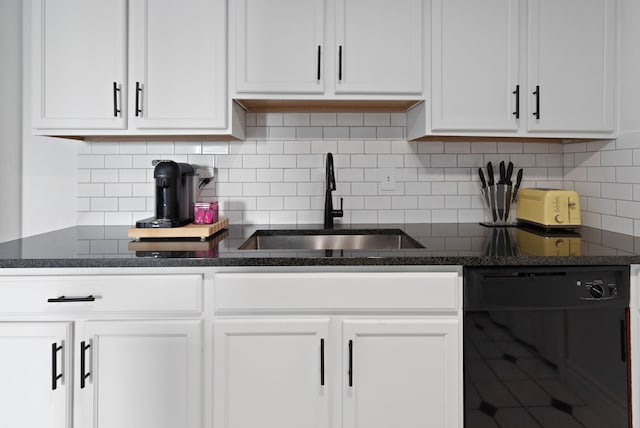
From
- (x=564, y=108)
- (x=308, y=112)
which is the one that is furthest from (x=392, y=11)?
(x=564, y=108)

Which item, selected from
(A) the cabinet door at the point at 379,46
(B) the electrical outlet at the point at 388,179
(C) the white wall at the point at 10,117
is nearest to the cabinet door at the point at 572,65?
(A) the cabinet door at the point at 379,46

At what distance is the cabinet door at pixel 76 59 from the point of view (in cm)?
180

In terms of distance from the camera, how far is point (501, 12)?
6.13 ft

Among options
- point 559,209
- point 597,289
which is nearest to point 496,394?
point 597,289

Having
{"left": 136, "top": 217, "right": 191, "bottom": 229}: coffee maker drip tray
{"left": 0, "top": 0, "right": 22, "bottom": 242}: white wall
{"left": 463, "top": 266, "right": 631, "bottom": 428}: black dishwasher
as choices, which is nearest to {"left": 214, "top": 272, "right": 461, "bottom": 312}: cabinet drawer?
{"left": 463, "top": 266, "right": 631, "bottom": 428}: black dishwasher

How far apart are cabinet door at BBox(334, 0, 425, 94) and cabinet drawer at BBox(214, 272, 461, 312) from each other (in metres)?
0.86

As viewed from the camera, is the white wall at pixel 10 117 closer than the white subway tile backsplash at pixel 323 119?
Yes

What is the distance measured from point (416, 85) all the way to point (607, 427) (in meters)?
1.47

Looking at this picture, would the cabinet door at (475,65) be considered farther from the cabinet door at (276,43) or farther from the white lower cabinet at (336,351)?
the white lower cabinet at (336,351)

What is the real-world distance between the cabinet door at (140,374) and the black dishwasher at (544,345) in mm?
940

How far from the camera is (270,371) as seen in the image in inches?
56.6

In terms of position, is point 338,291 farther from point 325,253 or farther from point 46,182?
point 46,182

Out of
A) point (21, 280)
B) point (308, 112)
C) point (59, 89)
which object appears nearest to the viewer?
point (21, 280)

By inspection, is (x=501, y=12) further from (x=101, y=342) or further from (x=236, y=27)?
(x=101, y=342)
